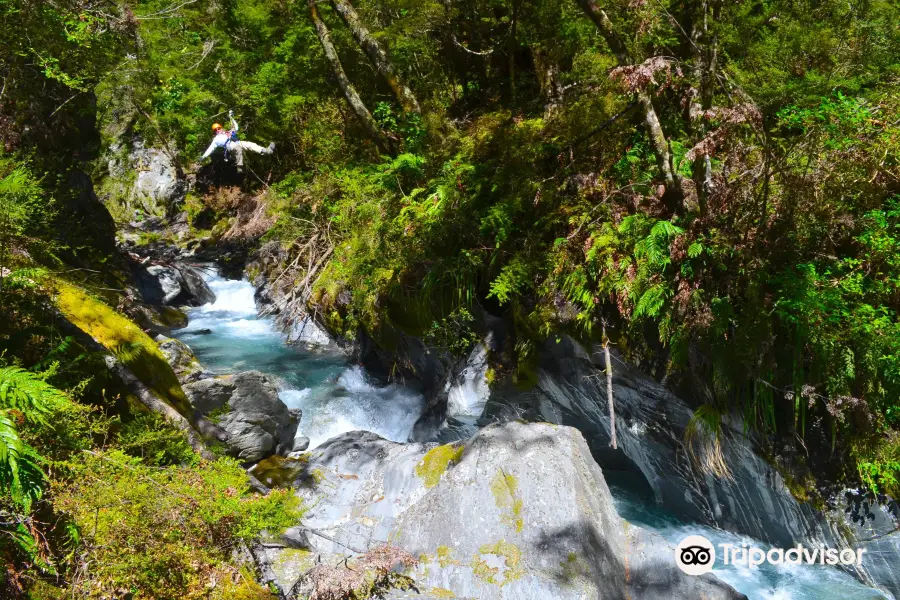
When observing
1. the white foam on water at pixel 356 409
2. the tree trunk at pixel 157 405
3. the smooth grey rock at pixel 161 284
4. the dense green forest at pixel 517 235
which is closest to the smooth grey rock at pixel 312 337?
the dense green forest at pixel 517 235

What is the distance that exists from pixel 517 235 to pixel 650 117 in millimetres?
2239

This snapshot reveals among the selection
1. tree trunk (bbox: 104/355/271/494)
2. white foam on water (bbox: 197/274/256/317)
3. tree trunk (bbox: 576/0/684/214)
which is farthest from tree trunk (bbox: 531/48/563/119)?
white foam on water (bbox: 197/274/256/317)

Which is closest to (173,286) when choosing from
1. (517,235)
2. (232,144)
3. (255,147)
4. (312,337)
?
(232,144)

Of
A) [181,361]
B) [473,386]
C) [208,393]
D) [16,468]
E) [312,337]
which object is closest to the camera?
[16,468]

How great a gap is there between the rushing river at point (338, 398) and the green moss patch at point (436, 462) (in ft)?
7.70

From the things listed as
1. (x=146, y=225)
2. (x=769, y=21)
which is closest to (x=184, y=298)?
(x=146, y=225)

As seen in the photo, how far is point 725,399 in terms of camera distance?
16.6ft

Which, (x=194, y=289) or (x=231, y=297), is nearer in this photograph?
(x=194, y=289)

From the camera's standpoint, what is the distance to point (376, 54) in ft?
29.7

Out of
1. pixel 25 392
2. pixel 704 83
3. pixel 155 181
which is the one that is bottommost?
pixel 25 392

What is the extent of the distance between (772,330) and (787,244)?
0.86 metres

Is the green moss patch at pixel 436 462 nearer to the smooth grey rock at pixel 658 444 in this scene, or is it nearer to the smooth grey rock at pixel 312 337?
the smooth grey rock at pixel 658 444

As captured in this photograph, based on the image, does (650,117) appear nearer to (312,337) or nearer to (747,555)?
(747,555)

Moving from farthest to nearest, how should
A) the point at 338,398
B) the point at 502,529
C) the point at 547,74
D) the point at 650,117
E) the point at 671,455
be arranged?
1. the point at 338,398
2. the point at 547,74
3. the point at 671,455
4. the point at 650,117
5. the point at 502,529
